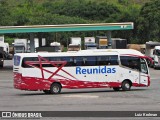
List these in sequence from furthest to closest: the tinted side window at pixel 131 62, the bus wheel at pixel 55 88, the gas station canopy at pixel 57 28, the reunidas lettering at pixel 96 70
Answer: the gas station canopy at pixel 57 28, the tinted side window at pixel 131 62, the reunidas lettering at pixel 96 70, the bus wheel at pixel 55 88

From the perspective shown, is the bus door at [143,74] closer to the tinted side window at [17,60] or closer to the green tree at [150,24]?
the tinted side window at [17,60]

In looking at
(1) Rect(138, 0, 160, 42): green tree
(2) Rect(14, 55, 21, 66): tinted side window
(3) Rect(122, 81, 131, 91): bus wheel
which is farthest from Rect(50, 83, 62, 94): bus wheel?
(1) Rect(138, 0, 160, 42): green tree

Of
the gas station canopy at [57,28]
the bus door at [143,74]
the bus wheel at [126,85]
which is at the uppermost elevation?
the gas station canopy at [57,28]

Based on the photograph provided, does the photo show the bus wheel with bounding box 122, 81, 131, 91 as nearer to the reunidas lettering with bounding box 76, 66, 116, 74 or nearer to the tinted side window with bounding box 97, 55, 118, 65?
the reunidas lettering with bounding box 76, 66, 116, 74

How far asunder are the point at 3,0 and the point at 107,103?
13924 cm

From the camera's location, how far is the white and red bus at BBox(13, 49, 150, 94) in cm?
3228

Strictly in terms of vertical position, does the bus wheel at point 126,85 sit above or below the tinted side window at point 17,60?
below

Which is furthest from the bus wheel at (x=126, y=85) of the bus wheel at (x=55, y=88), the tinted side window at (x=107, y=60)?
the bus wheel at (x=55, y=88)

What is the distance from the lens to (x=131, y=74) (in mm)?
34344

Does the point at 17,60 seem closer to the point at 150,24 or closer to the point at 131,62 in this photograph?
the point at 131,62

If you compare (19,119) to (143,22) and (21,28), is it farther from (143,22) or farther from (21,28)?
(143,22)

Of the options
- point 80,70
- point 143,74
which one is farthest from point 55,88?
point 143,74

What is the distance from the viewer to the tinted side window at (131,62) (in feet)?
112

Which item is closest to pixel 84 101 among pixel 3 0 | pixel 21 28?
pixel 21 28
